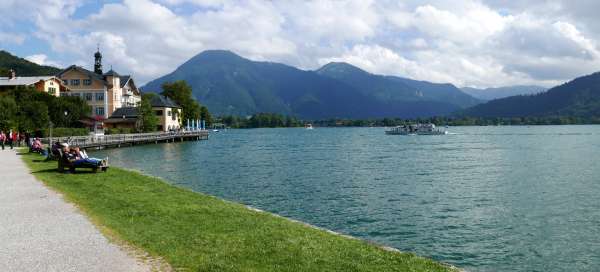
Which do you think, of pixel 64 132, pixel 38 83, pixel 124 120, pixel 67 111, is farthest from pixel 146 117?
pixel 64 132

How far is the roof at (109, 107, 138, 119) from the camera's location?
115750mm

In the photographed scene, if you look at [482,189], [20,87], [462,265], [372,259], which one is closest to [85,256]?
[372,259]

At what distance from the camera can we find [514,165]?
53.3 metres

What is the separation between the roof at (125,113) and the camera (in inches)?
4557

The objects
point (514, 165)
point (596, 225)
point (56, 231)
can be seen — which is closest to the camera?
point (56, 231)

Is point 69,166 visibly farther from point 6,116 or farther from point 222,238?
point 6,116

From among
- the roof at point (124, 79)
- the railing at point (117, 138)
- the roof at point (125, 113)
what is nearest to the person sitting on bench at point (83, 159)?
the railing at point (117, 138)

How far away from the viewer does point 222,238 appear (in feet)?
46.2

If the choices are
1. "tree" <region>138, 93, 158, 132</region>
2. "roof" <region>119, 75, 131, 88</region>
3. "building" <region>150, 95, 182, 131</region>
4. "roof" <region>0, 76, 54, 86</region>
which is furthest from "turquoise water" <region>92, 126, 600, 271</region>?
"roof" <region>119, 75, 131, 88</region>

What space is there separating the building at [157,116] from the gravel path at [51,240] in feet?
323

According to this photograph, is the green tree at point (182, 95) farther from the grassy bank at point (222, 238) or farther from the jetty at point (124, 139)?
the grassy bank at point (222, 238)

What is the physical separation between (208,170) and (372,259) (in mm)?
36077

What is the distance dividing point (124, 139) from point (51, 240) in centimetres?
7812

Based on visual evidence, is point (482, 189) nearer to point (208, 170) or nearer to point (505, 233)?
point (505, 233)
